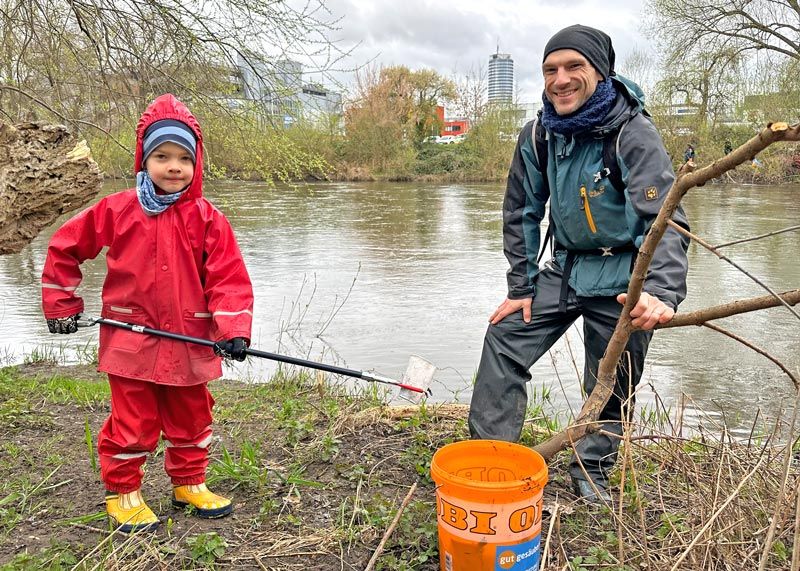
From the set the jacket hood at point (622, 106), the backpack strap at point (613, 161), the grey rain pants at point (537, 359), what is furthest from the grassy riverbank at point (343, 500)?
the jacket hood at point (622, 106)

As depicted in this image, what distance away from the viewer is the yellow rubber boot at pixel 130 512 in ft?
8.86

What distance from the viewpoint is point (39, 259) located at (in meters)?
10.9

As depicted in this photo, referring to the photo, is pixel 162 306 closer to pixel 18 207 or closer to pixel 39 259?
pixel 18 207

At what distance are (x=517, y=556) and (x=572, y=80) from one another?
1804 millimetres

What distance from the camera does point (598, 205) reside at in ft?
9.34

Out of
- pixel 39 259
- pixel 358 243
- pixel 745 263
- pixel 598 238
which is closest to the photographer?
pixel 598 238

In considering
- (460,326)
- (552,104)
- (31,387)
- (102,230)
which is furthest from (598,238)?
(460,326)

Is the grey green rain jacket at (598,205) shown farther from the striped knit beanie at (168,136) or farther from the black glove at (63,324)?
the black glove at (63,324)

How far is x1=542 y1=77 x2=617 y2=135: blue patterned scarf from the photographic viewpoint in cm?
277

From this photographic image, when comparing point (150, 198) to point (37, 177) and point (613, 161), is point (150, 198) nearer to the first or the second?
point (37, 177)

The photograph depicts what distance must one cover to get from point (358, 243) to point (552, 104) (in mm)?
10073

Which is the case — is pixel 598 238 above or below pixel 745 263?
above

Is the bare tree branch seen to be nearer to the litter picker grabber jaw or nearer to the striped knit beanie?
the litter picker grabber jaw

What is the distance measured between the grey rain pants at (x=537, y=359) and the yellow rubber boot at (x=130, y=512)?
1.34 metres
